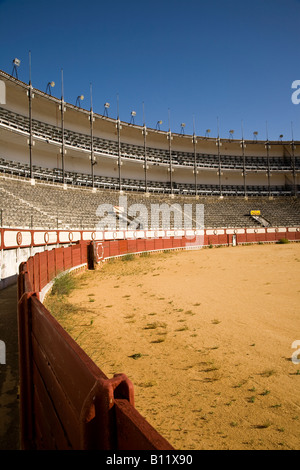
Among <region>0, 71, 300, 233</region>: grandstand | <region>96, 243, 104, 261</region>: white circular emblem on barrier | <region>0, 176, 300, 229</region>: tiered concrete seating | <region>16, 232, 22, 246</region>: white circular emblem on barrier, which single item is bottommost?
<region>96, 243, 104, 261</region>: white circular emblem on barrier

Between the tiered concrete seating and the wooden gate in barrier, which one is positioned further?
the tiered concrete seating

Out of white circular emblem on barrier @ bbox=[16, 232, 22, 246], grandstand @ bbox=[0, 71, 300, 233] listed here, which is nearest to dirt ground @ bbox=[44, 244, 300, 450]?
white circular emblem on barrier @ bbox=[16, 232, 22, 246]

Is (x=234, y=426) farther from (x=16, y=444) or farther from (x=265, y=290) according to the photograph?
(x=265, y=290)

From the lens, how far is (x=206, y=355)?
4.33m

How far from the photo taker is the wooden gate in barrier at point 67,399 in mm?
1035

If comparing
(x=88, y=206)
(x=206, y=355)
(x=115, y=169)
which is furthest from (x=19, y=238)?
(x=115, y=169)

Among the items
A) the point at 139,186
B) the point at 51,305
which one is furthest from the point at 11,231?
the point at 139,186

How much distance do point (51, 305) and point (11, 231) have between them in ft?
14.6

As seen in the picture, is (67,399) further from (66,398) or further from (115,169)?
(115,169)

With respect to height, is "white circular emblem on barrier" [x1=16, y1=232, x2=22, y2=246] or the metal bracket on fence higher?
"white circular emblem on barrier" [x1=16, y1=232, x2=22, y2=246]

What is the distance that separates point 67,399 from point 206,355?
3.31 metres

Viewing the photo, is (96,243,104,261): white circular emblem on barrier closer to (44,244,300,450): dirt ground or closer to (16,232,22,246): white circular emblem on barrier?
(16,232,22,246): white circular emblem on barrier

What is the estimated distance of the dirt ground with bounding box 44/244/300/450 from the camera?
9.25 feet

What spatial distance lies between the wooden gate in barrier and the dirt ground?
1248 millimetres
